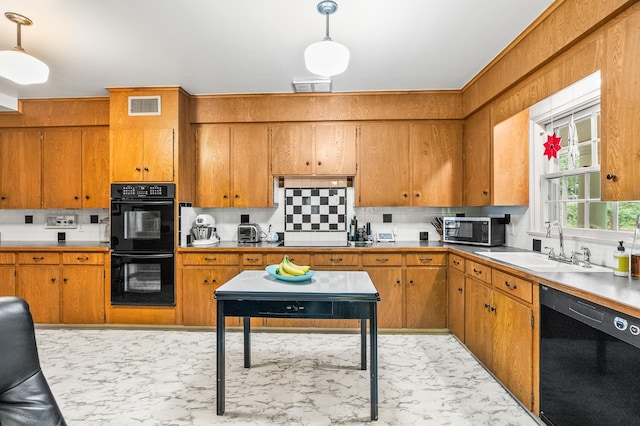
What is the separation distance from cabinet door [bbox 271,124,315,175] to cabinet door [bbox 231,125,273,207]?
0.09 metres

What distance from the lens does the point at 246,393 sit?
98.2 inches

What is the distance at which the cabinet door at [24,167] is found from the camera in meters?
4.26

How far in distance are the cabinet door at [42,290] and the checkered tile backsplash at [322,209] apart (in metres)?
2.75


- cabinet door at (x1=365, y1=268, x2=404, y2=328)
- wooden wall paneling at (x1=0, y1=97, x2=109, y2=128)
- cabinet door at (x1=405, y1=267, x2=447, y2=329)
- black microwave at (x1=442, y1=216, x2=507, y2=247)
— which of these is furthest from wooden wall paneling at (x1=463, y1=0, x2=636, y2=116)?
wooden wall paneling at (x1=0, y1=97, x2=109, y2=128)

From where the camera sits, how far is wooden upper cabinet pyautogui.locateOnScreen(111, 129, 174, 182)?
384cm

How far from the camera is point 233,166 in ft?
13.6

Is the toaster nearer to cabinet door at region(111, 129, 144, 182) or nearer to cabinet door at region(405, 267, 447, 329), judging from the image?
cabinet door at region(111, 129, 144, 182)

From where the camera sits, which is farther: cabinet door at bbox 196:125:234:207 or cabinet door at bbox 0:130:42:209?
cabinet door at bbox 0:130:42:209

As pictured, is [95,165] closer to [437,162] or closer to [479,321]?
[437,162]

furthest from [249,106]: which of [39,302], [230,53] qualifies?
[39,302]

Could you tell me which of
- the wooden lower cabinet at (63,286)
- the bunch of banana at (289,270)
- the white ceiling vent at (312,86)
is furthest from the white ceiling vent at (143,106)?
the bunch of banana at (289,270)

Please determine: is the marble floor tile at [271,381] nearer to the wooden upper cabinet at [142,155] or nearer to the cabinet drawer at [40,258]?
the cabinet drawer at [40,258]

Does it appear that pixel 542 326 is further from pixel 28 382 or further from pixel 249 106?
pixel 249 106

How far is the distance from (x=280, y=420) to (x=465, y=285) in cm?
197
